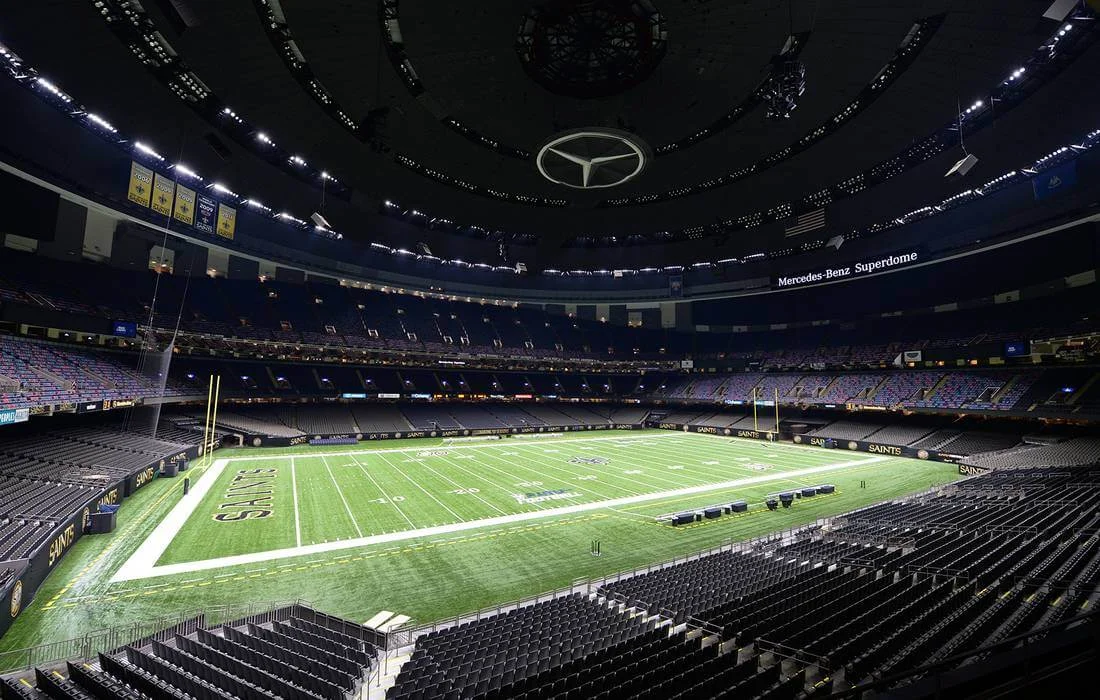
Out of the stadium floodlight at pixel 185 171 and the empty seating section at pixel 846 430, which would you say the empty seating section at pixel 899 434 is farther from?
the stadium floodlight at pixel 185 171

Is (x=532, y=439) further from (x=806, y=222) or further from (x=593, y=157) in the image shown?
(x=806, y=222)

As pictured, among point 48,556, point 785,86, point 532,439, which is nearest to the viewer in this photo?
point 48,556

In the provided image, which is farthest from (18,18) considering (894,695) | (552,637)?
(894,695)

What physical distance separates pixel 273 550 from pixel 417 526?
17.4ft

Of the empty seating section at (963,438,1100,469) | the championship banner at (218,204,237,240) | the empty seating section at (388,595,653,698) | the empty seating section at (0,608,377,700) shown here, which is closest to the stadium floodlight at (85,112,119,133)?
the championship banner at (218,204,237,240)

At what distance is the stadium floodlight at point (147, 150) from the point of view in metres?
28.4

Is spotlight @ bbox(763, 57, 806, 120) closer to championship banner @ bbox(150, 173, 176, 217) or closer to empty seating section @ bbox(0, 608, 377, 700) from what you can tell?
empty seating section @ bbox(0, 608, 377, 700)

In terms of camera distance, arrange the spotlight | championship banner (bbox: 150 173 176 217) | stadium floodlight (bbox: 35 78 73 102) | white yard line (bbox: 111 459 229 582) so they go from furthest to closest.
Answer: championship banner (bbox: 150 173 176 217) < stadium floodlight (bbox: 35 78 73 102) < the spotlight < white yard line (bbox: 111 459 229 582)

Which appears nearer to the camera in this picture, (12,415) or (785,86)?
(12,415)

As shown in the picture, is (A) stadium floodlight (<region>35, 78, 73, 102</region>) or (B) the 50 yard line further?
(A) stadium floodlight (<region>35, 78, 73, 102</region>)

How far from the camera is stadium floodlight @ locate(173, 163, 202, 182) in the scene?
31.0m

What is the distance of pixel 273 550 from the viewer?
16922 millimetres

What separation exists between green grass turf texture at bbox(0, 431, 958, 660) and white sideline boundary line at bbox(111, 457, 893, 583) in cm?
43

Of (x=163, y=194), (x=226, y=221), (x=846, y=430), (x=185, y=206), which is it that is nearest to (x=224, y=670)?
(x=163, y=194)
